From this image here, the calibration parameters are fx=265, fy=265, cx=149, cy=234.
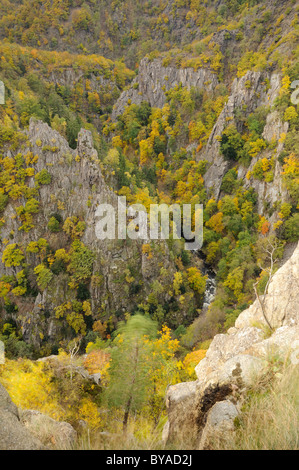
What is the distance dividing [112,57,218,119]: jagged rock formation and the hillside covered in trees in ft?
1.35

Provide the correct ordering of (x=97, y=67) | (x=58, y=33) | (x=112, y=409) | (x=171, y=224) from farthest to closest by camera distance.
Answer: (x=58, y=33), (x=97, y=67), (x=171, y=224), (x=112, y=409)

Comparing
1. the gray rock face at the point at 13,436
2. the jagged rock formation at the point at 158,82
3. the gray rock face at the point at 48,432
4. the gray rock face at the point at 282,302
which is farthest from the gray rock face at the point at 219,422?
the jagged rock formation at the point at 158,82

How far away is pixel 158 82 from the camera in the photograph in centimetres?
7019

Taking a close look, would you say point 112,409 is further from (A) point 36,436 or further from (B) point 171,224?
(B) point 171,224

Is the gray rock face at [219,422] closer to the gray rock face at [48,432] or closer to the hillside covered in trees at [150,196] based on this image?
the gray rock face at [48,432]

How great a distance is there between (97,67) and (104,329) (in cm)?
7635

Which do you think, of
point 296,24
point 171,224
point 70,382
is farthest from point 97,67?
point 70,382

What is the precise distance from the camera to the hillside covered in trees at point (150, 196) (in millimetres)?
36438

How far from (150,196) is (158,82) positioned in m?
37.0

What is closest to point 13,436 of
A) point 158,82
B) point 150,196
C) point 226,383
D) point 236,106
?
point 226,383

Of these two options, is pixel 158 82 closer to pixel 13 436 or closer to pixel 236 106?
pixel 236 106

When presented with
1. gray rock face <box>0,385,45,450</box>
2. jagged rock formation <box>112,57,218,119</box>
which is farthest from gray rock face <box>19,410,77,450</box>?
jagged rock formation <box>112,57,218,119</box>

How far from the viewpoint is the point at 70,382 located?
1602 cm

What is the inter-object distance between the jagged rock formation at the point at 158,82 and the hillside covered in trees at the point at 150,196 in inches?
16.1
